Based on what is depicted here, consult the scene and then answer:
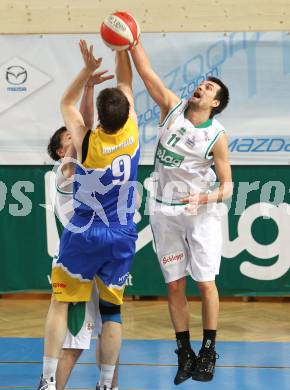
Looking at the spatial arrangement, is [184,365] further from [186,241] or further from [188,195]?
[188,195]

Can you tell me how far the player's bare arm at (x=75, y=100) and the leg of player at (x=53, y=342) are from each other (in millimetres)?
1057

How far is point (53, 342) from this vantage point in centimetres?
568

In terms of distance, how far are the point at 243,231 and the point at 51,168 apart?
2.23 meters

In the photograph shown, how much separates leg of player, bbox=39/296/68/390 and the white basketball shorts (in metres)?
0.88

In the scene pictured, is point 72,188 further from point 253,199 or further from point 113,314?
point 253,199

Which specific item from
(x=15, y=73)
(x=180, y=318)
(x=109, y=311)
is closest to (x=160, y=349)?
(x=180, y=318)

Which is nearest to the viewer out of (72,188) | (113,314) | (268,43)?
(113,314)

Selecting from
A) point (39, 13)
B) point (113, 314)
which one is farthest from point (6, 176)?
point (113, 314)

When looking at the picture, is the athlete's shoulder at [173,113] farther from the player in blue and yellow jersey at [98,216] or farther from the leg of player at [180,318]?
the leg of player at [180,318]

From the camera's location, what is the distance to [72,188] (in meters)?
6.30

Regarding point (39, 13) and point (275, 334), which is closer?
point (275, 334)

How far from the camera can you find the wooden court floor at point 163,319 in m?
8.16

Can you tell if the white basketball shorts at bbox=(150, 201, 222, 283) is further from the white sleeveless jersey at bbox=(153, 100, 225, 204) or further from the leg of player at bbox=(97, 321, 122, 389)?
the leg of player at bbox=(97, 321, 122, 389)

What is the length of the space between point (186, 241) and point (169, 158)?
633mm
